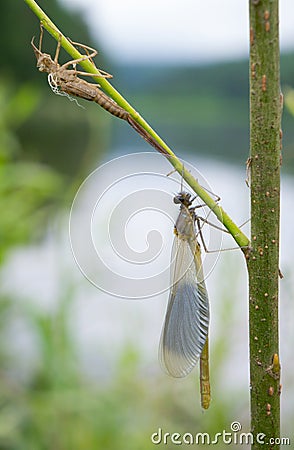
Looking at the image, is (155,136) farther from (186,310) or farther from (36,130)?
(36,130)

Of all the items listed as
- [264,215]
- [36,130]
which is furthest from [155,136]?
[36,130]

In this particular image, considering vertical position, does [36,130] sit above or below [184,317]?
above

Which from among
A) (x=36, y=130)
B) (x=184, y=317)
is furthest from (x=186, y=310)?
(x=36, y=130)

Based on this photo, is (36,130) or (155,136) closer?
(155,136)

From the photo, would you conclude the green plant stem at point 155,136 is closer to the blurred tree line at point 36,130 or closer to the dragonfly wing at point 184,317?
the dragonfly wing at point 184,317

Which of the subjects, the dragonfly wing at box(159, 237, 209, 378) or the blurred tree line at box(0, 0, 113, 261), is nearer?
the dragonfly wing at box(159, 237, 209, 378)

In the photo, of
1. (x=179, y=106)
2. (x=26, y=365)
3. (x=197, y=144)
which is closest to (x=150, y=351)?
(x=26, y=365)

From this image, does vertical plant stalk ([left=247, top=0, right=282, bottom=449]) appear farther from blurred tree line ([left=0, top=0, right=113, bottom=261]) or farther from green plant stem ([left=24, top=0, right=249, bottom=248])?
blurred tree line ([left=0, top=0, right=113, bottom=261])

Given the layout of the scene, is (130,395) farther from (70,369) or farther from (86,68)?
(86,68)

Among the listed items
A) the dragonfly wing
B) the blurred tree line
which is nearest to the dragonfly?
the dragonfly wing
